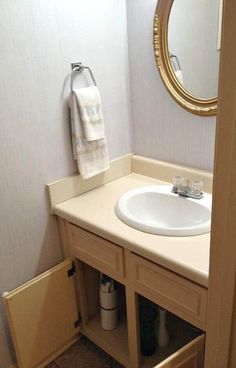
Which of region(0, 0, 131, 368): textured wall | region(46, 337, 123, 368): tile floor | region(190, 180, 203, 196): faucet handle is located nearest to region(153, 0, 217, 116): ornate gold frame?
region(0, 0, 131, 368): textured wall

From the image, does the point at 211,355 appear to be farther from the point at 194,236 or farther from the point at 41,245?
the point at 41,245

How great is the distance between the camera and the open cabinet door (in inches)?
56.0

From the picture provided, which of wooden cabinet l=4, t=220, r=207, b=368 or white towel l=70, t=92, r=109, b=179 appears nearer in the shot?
wooden cabinet l=4, t=220, r=207, b=368

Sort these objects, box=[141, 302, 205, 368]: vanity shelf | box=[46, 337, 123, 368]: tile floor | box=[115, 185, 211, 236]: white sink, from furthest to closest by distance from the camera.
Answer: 1. box=[46, 337, 123, 368]: tile floor
2. box=[141, 302, 205, 368]: vanity shelf
3. box=[115, 185, 211, 236]: white sink

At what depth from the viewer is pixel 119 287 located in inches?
69.2

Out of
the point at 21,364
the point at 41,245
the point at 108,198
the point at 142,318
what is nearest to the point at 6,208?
the point at 41,245

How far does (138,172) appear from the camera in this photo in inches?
71.4

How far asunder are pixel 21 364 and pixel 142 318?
60 centimetres

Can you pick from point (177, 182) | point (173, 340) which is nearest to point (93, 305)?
point (173, 340)

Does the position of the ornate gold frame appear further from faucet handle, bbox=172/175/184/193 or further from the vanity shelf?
the vanity shelf

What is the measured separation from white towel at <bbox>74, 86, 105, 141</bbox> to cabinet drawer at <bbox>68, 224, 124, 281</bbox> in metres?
0.45

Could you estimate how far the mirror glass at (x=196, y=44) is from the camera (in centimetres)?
132

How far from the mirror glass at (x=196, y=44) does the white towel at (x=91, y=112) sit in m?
0.39

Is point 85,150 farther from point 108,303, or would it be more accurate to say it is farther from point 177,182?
point 108,303
